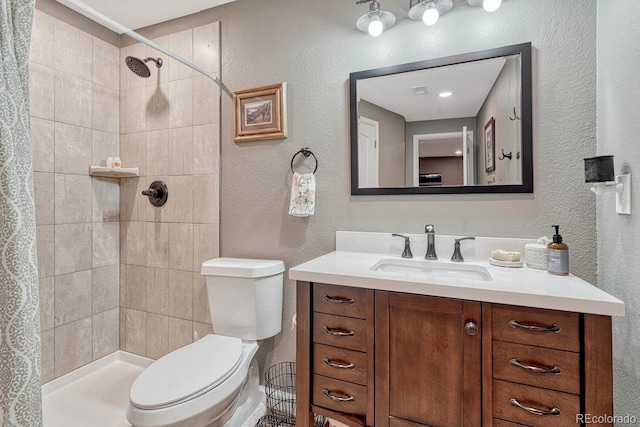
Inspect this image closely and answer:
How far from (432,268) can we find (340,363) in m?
0.59

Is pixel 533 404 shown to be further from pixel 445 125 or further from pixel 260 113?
pixel 260 113

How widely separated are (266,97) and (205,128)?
1.60 feet

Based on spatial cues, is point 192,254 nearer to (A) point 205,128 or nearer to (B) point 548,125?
(A) point 205,128

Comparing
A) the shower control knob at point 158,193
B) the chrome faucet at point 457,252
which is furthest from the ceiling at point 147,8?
the chrome faucet at point 457,252

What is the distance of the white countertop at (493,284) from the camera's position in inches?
35.5

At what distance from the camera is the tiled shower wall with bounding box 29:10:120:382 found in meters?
1.91

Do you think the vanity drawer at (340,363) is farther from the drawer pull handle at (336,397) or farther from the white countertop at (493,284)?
the white countertop at (493,284)

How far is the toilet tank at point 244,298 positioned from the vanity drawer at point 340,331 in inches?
19.5

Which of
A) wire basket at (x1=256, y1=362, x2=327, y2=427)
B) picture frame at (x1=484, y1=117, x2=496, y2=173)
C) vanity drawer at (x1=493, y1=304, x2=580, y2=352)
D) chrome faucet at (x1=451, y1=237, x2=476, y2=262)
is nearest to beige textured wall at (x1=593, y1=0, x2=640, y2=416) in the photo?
vanity drawer at (x1=493, y1=304, x2=580, y2=352)

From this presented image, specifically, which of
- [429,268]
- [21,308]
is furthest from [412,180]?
[21,308]

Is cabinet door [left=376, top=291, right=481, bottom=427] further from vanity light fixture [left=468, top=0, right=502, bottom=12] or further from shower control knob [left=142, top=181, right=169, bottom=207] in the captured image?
shower control knob [left=142, top=181, right=169, bottom=207]

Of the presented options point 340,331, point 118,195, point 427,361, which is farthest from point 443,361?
point 118,195

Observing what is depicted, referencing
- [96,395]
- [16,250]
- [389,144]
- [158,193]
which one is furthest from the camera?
[158,193]

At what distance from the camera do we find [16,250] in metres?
0.94
